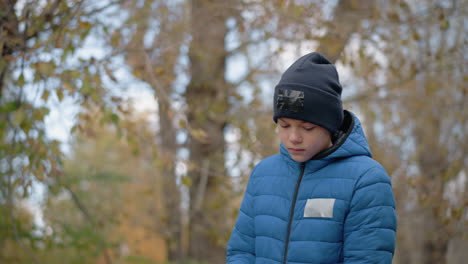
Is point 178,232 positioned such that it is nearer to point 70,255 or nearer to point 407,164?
point 70,255

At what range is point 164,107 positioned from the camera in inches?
Result: 175

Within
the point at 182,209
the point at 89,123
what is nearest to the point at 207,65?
the point at 182,209

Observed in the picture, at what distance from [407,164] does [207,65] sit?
3213mm

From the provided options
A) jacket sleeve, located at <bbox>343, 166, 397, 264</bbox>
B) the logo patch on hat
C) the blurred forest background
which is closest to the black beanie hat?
the logo patch on hat

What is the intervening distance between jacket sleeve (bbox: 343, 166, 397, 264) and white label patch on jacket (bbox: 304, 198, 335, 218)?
0.24ft

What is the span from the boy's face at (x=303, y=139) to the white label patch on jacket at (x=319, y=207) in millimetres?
185

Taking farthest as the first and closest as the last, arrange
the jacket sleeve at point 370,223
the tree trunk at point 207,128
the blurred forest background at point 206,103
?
the tree trunk at point 207,128
the blurred forest background at point 206,103
the jacket sleeve at point 370,223

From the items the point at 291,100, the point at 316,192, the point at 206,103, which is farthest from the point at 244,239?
the point at 206,103

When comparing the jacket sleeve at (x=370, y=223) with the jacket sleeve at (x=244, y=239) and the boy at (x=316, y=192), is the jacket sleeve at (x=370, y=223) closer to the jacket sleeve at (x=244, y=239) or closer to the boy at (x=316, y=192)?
the boy at (x=316, y=192)

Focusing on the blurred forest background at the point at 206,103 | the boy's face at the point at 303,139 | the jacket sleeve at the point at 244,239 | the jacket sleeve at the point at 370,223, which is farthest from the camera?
the blurred forest background at the point at 206,103

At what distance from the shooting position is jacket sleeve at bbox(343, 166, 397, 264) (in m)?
1.74

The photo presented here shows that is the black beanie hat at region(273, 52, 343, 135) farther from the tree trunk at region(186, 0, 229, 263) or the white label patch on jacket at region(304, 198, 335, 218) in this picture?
the tree trunk at region(186, 0, 229, 263)

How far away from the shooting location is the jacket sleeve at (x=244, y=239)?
212 cm

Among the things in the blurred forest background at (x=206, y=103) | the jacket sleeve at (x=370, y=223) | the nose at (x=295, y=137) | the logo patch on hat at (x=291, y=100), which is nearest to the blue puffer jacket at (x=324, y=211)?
the jacket sleeve at (x=370, y=223)
